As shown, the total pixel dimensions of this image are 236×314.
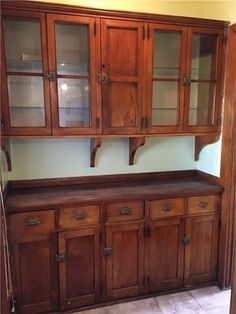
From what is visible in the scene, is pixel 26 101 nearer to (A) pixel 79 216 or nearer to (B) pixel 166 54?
(A) pixel 79 216

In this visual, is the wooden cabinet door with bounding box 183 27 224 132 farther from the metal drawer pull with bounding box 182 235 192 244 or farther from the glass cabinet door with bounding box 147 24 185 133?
the metal drawer pull with bounding box 182 235 192 244

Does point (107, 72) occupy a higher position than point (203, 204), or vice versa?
point (107, 72)

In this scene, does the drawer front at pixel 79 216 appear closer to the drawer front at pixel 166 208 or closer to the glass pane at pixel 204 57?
the drawer front at pixel 166 208

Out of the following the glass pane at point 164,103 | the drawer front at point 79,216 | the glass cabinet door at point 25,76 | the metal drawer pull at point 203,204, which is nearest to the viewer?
the glass cabinet door at point 25,76

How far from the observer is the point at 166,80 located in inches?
87.3

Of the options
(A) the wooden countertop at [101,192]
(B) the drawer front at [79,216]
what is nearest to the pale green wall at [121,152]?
(A) the wooden countertop at [101,192]

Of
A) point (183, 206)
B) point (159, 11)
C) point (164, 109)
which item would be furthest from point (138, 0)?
point (183, 206)

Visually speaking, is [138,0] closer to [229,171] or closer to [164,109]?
A: [164,109]

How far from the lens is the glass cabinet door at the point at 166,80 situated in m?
2.17

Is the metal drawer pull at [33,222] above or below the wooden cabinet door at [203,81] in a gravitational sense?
below

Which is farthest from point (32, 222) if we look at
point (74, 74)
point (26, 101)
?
point (74, 74)

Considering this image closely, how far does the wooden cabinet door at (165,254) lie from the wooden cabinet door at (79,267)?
1.50ft

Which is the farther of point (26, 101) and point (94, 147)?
point (94, 147)

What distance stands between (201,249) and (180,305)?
19.3 inches
